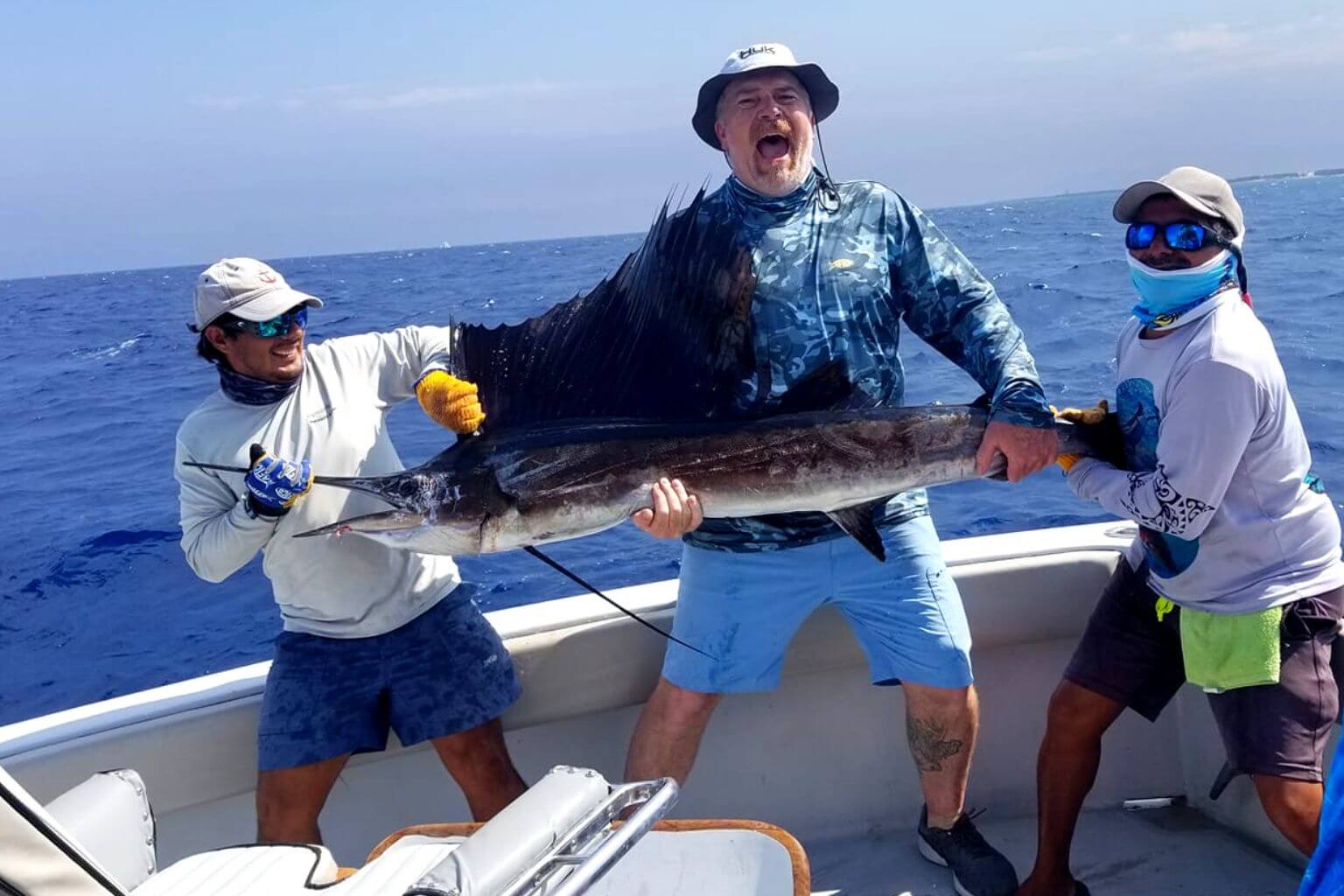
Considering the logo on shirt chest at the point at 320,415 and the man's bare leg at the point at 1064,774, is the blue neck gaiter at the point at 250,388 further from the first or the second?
the man's bare leg at the point at 1064,774

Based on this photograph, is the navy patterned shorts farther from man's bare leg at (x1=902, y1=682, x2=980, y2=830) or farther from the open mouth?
the open mouth

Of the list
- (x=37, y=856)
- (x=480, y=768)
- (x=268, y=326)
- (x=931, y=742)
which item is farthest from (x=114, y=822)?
(x=931, y=742)

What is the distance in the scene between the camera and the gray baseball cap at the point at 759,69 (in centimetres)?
243

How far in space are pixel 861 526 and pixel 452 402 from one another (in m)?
0.90

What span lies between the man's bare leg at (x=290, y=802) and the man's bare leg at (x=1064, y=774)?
156 centimetres

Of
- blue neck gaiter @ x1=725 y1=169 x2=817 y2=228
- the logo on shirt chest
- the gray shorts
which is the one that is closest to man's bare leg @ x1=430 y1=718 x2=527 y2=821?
the logo on shirt chest

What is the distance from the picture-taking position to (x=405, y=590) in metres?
2.49

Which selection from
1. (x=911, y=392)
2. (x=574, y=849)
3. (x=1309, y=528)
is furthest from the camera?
(x=911, y=392)

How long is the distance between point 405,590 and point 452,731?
0.33 meters

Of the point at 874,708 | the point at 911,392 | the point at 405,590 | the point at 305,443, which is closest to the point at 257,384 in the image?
the point at 305,443

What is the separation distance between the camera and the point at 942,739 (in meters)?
2.48

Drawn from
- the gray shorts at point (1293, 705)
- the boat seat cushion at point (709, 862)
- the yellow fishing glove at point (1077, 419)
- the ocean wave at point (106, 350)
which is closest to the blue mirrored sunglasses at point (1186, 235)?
the yellow fishing glove at point (1077, 419)

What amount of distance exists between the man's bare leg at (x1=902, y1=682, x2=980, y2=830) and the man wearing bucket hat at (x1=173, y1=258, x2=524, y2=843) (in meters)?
0.92

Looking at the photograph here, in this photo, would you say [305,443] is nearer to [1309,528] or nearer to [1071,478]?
[1071,478]
